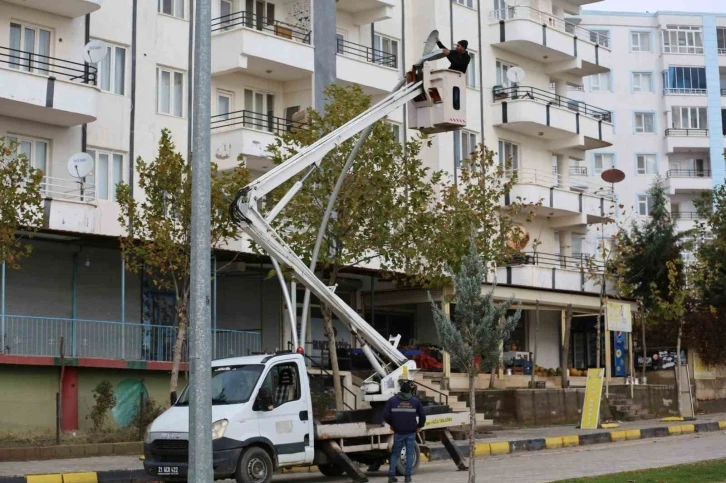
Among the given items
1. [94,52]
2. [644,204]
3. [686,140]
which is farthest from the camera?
[686,140]

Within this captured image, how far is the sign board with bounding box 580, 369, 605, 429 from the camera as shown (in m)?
34.2

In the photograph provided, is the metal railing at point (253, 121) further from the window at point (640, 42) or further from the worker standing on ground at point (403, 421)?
the window at point (640, 42)

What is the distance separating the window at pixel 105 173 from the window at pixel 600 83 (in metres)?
46.2

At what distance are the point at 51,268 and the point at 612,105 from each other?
5039 cm

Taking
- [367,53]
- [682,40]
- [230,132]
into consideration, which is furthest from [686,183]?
[230,132]

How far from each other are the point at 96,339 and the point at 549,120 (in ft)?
75.8

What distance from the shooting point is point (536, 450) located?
94.7ft

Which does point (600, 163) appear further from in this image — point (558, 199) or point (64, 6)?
point (64, 6)

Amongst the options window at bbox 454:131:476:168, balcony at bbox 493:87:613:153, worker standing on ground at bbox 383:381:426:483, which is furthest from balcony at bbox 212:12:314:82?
worker standing on ground at bbox 383:381:426:483

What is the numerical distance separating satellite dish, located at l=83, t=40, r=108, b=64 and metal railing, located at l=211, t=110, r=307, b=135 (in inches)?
197

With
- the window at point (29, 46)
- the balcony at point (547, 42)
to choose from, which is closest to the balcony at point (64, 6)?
the window at point (29, 46)

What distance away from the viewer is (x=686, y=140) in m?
74.3

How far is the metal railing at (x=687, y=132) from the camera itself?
74.3 meters

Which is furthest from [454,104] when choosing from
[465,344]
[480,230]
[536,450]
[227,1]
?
[227,1]
